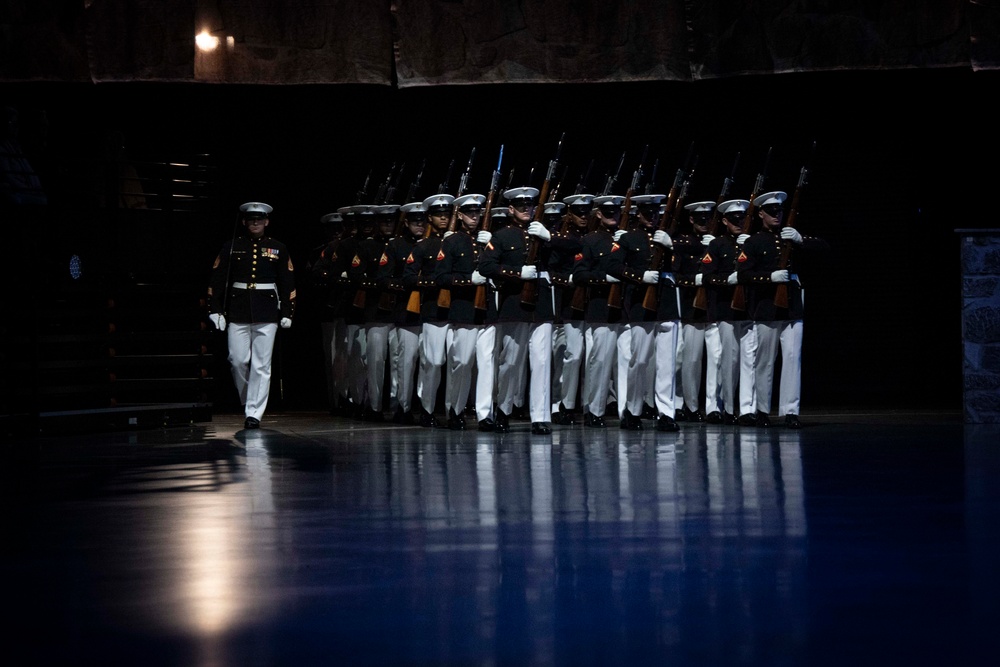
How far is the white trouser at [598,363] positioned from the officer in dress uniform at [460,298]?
3.39 feet

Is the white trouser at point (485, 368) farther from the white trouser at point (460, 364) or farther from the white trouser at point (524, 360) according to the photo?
the white trouser at point (460, 364)

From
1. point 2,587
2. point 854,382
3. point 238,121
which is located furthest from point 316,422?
point 2,587

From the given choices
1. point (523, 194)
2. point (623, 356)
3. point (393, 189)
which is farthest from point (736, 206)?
point (393, 189)

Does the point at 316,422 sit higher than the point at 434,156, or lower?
lower

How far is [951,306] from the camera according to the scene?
55.4 ft

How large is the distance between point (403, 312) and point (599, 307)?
2.32m

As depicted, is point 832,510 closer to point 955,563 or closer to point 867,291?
point 955,563

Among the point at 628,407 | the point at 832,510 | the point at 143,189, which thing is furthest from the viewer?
the point at 143,189

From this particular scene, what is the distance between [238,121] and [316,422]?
442cm

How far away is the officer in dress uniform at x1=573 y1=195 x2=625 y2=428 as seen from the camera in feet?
41.8

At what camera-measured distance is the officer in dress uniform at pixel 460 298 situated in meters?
12.9

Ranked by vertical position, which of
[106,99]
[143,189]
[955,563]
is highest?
[106,99]

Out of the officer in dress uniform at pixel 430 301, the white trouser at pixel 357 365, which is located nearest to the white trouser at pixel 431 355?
the officer in dress uniform at pixel 430 301

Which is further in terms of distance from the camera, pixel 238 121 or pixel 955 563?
A: pixel 238 121
